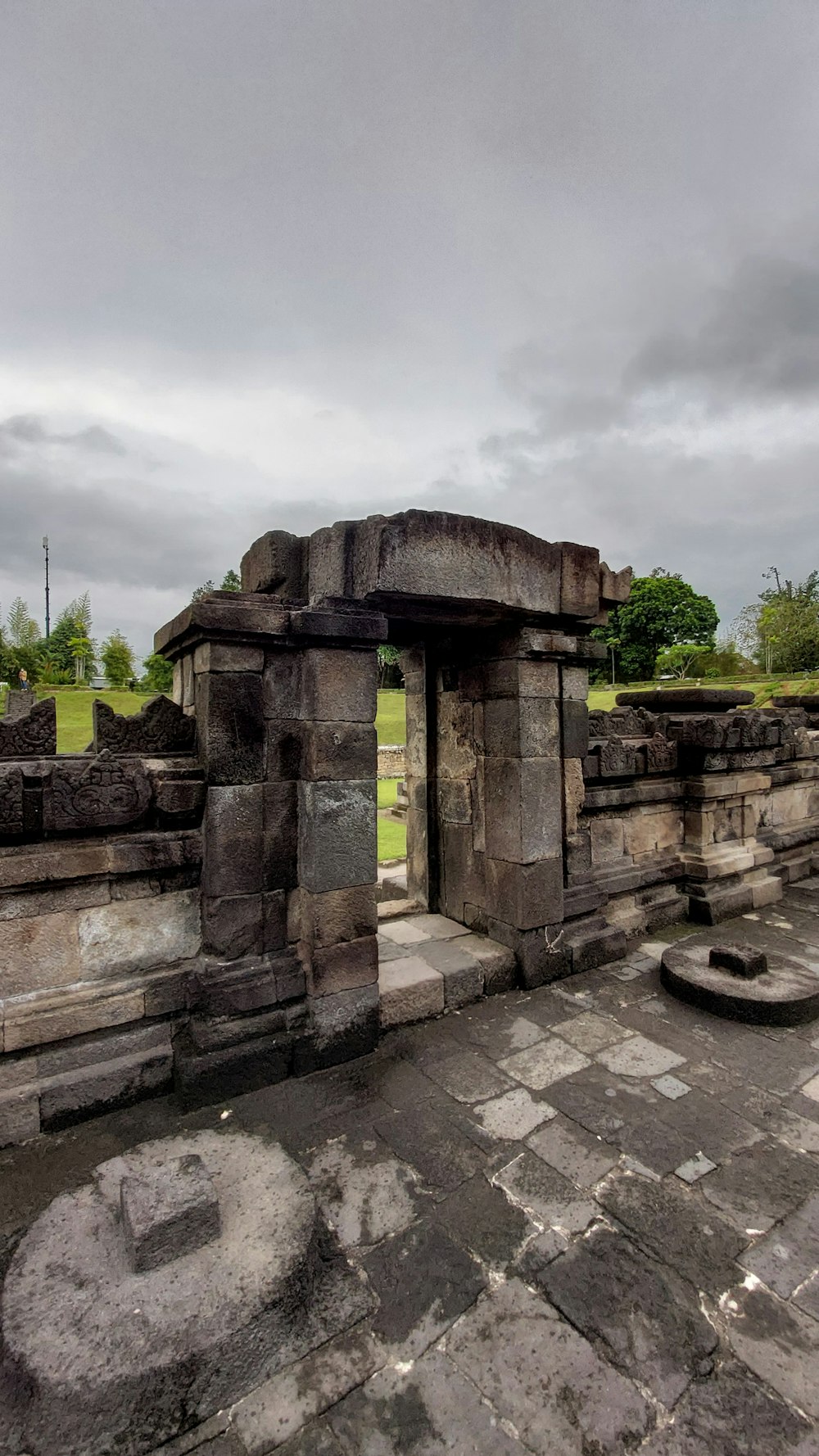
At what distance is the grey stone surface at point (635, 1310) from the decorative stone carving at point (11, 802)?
8.87ft

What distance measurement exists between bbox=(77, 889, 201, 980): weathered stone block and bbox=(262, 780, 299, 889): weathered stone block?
1.36 feet

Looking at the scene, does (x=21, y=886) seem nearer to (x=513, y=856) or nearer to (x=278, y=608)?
(x=278, y=608)

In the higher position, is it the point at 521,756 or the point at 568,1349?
the point at 521,756

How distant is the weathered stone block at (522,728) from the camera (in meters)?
4.29

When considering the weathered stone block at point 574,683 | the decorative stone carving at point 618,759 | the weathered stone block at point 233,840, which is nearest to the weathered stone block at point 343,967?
the weathered stone block at point 233,840

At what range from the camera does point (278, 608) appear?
11.1 ft

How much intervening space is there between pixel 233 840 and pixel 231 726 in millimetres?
601

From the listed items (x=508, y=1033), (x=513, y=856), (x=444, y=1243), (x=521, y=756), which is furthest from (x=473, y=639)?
(x=444, y=1243)

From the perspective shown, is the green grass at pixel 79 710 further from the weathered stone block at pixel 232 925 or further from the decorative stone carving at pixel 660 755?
the decorative stone carving at pixel 660 755

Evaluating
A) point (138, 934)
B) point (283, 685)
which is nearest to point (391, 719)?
point (283, 685)

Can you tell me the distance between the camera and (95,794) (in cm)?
296

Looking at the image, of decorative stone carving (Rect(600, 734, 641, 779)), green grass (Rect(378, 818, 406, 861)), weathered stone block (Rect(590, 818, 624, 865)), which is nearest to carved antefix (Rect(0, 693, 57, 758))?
decorative stone carving (Rect(600, 734, 641, 779))

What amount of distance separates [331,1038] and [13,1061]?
1496mm

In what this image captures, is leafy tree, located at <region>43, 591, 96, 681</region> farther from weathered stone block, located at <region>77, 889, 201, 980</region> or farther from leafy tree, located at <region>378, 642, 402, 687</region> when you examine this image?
weathered stone block, located at <region>77, 889, 201, 980</region>
